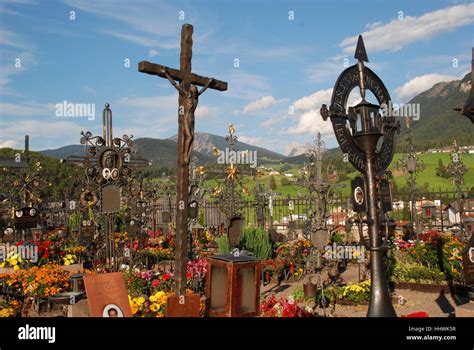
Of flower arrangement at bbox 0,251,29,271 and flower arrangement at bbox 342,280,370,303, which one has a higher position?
flower arrangement at bbox 0,251,29,271

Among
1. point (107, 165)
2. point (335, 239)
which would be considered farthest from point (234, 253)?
point (335, 239)

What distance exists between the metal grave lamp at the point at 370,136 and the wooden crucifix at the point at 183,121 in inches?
84.2

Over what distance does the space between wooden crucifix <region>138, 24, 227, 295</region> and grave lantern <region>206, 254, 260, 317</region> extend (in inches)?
18.7

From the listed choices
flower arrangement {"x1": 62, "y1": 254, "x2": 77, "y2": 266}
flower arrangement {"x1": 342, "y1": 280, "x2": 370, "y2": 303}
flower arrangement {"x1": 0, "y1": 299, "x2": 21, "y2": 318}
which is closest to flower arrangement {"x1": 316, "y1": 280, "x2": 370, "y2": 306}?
flower arrangement {"x1": 342, "y1": 280, "x2": 370, "y2": 303}

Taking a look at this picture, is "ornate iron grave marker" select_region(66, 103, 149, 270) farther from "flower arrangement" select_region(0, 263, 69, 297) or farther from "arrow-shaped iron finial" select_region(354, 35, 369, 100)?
"arrow-shaped iron finial" select_region(354, 35, 369, 100)

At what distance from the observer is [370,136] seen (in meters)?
6.22

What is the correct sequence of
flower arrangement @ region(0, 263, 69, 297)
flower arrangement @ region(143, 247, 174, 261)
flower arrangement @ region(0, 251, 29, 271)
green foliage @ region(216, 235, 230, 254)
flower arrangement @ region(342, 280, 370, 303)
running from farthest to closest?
flower arrangement @ region(143, 247, 174, 261), green foliage @ region(216, 235, 230, 254), flower arrangement @ region(0, 251, 29, 271), flower arrangement @ region(342, 280, 370, 303), flower arrangement @ region(0, 263, 69, 297)

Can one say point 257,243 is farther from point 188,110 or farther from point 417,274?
point 188,110

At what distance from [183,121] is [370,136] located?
9.59 ft

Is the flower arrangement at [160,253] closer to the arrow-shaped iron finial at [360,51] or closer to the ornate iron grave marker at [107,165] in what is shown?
the ornate iron grave marker at [107,165]

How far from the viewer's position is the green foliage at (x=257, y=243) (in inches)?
606

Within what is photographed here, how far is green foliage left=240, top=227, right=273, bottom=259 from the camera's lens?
50.5ft

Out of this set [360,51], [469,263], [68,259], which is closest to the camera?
[469,263]

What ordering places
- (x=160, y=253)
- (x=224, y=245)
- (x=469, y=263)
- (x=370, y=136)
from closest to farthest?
(x=370, y=136) → (x=469, y=263) → (x=224, y=245) → (x=160, y=253)
